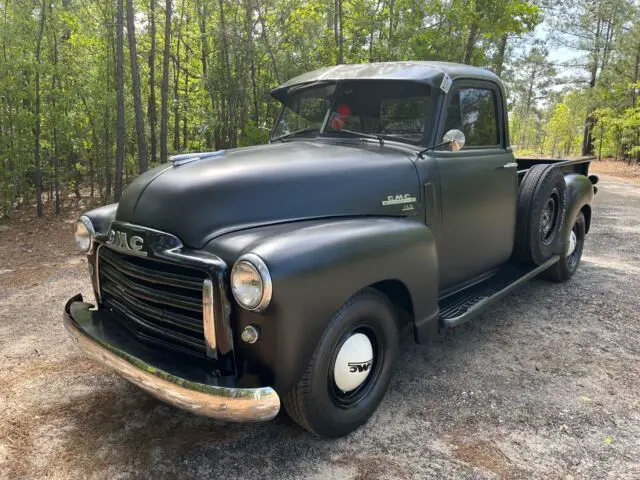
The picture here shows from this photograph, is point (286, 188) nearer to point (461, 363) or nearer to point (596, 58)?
point (461, 363)

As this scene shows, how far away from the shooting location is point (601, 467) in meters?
2.45

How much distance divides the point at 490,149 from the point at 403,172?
1248 millimetres

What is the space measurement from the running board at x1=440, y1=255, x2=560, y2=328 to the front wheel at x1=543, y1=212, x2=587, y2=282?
0.54 m

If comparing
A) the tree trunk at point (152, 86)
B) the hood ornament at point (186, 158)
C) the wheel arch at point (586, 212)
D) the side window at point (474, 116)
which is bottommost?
the wheel arch at point (586, 212)

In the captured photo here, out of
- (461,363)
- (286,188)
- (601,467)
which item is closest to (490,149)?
(461,363)

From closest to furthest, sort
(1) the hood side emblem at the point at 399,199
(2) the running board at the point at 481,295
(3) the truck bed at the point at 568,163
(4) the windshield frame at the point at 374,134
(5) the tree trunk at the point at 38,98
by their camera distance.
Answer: (1) the hood side emblem at the point at 399,199
(2) the running board at the point at 481,295
(4) the windshield frame at the point at 374,134
(3) the truck bed at the point at 568,163
(5) the tree trunk at the point at 38,98

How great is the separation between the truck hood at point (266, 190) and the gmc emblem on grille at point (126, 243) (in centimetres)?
12

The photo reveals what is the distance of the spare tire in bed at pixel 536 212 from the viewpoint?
4.31 metres

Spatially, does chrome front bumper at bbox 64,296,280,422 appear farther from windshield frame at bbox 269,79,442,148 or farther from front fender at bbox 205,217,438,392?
windshield frame at bbox 269,79,442,148

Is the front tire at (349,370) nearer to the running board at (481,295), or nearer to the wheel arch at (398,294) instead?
the wheel arch at (398,294)

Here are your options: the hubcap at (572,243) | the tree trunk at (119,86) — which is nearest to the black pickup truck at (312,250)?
the hubcap at (572,243)

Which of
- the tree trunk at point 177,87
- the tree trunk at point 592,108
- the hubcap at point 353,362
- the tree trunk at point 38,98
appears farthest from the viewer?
the tree trunk at point 592,108

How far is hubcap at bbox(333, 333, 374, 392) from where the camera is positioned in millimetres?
2533

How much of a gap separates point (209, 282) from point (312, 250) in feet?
1.60
